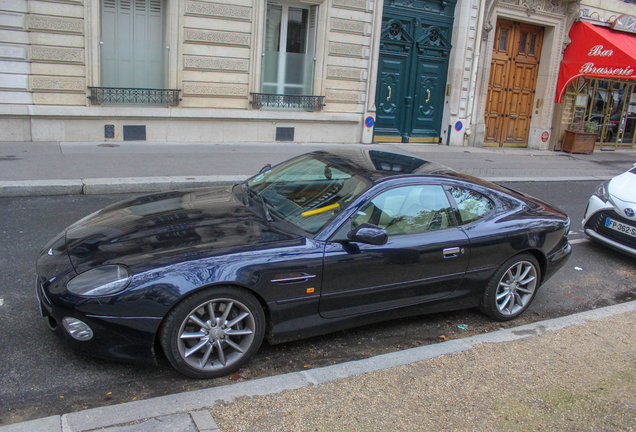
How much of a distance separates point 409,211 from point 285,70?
10.6 m

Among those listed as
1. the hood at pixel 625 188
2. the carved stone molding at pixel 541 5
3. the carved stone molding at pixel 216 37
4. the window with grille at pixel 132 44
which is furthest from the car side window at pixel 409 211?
the carved stone molding at pixel 541 5

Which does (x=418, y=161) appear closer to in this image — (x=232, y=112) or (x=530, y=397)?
(x=530, y=397)

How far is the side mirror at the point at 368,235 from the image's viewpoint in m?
3.84

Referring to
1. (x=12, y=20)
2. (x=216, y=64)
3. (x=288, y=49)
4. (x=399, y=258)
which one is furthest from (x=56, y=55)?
(x=399, y=258)

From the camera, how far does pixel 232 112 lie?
13.2 metres

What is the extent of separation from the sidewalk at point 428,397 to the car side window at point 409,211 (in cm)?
94

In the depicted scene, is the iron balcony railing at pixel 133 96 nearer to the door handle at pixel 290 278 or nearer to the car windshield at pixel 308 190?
the car windshield at pixel 308 190

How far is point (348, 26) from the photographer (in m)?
14.3

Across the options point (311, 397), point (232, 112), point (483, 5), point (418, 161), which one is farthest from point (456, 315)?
point (483, 5)

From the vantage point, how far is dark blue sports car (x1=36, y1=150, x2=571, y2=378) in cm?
335

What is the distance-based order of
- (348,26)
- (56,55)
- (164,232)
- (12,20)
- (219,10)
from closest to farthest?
(164,232) < (12,20) < (56,55) < (219,10) < (348,26)

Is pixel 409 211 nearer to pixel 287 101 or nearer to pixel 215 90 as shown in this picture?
pixel 215 90

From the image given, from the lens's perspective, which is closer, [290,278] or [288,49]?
[290,278]

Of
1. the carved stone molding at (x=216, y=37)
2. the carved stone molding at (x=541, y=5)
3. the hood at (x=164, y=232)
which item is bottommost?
the hood at (x=164, y=232)
